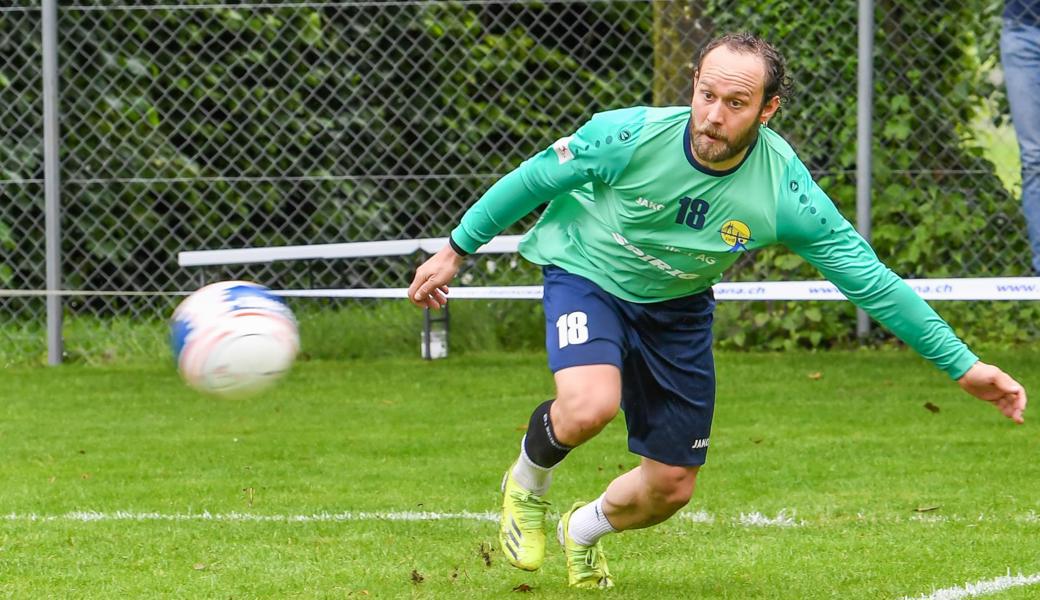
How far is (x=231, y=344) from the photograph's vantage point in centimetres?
439

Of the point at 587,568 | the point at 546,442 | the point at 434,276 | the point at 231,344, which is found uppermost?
the point at 434,276

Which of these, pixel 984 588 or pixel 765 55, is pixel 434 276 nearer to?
pixel 765 55

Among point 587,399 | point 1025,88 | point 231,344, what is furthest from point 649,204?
point 1025,88

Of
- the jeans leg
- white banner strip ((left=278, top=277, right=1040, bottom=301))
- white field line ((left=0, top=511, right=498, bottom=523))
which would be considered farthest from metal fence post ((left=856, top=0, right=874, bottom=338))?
white field line ((left=0, top=511, right=498, bottom=523))

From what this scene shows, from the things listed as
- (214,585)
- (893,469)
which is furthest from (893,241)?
(214,585)

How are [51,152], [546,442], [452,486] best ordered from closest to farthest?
[546,442]
[452,486]
[51,152]

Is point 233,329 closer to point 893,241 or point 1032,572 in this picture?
point 1032,572

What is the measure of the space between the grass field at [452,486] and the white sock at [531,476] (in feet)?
0.93

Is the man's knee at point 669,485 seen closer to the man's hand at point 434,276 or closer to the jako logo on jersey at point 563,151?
the man's hand at point 434,276

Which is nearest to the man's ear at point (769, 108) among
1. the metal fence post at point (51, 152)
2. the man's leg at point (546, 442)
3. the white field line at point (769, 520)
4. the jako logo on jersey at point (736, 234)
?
the jako logo on jersey at point (736, 234)

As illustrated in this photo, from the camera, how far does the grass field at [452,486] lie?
481 cm

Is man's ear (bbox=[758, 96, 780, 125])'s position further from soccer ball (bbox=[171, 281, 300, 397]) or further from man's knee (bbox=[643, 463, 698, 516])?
soccer ball (bbox=[171, 281, 300, 397])

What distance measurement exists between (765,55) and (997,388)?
1082 mm

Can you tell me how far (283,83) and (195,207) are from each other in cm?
103
